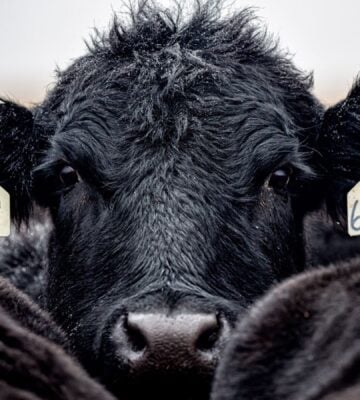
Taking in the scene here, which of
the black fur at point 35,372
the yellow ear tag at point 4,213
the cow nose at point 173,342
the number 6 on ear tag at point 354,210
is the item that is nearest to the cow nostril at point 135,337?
the cow nose at point 173,342

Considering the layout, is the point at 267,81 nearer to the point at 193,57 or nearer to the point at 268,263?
the point at 193,57

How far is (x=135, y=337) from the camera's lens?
286 cm

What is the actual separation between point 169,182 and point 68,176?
697 mm

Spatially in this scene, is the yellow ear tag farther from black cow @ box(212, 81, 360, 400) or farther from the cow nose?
black cow @ box(212, 81, 360, 400)

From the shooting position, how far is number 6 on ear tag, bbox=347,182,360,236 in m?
4.00

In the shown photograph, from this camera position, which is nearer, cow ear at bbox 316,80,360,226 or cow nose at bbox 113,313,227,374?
cow nose at bbox 113,313,227,374

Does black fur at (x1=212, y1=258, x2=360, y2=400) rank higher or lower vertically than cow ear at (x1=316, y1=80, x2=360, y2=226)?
lower

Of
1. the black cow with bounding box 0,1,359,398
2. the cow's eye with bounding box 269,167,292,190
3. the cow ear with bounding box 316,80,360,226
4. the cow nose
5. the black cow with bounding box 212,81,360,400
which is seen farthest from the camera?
the cow ear with bounding box 316,80,360,226

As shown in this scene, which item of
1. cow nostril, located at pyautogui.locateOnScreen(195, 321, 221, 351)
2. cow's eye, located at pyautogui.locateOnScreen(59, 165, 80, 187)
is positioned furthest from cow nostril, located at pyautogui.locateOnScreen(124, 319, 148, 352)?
cow's eye, located at pyautogui.locateOnScreen(59, 165, 80, 187)

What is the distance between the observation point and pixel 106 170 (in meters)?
3.77

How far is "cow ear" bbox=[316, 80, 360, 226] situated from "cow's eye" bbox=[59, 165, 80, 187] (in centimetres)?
132

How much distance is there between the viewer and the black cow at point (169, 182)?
2.92 m

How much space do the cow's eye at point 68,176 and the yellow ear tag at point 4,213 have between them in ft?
1.38

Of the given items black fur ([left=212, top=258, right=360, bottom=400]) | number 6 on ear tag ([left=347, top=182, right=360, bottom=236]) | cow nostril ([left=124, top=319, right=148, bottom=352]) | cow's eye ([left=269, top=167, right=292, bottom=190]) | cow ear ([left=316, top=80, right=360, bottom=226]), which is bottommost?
cow nostril ([left=124, top=319, right=148, bottom=352])
